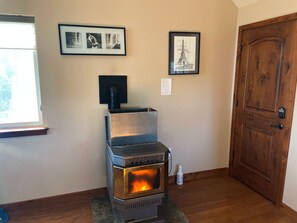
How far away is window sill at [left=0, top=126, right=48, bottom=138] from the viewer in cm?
211

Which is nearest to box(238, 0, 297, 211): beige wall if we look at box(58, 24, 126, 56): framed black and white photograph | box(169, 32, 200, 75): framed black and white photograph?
box(169, 32, 200, 75): framed black and white photograph

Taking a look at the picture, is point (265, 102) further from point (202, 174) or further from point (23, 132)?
point (23, 132)

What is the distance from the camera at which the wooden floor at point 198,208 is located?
2.14 meters

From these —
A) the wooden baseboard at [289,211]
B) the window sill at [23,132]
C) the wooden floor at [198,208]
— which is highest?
the window sill at [23,132]

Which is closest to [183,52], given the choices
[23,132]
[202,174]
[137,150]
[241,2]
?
[241,2]

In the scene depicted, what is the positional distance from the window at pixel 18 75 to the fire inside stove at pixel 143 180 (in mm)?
1214

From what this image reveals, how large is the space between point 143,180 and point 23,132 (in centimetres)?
130

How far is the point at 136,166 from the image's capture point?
71.4 inches

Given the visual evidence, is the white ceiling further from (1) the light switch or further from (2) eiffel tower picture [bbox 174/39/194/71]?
(1) the light switch

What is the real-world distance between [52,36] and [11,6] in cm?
41

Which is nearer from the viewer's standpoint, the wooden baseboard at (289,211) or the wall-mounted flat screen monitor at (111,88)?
the wooden baseboard at (289,211)

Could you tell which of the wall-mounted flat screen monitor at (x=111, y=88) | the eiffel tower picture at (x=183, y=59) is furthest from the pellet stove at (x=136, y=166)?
the eiffel tower picture at (x=183, y=59)

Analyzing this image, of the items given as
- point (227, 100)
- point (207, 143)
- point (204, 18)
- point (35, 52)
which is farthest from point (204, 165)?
point (35, 52)

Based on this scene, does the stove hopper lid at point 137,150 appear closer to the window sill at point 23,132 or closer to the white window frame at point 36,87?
the window sill at point 23,132
